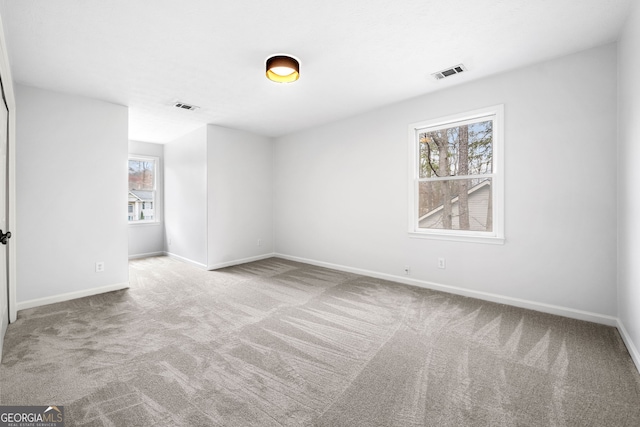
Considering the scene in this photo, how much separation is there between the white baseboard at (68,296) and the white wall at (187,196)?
Result: 1422 millimetres

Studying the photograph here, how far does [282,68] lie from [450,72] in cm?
191

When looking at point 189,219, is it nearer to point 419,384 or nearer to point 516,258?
point 419,384

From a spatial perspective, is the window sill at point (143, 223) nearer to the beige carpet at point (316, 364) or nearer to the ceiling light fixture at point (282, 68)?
the beige carpet at point (316, 364)

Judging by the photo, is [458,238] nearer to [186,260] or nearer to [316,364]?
[316,364]

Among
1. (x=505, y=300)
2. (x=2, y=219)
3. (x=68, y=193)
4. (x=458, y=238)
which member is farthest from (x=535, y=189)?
(x=68, y=193)

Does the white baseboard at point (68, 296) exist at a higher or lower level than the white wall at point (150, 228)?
lower

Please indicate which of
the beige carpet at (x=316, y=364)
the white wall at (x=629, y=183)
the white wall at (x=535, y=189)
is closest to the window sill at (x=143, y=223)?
the beige carpet at (x=316, y=364)

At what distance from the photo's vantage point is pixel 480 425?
A: 1469 millimetres

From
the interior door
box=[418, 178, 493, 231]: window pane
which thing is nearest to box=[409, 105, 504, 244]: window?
box=[418, 178, 493, 231]: window pane

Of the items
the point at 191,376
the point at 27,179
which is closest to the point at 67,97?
the point at 27,179

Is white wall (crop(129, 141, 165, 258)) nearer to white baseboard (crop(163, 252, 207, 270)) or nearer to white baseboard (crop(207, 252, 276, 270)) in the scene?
white baseboard (crop(163, 252, 207, 270))

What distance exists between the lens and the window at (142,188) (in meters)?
6.02

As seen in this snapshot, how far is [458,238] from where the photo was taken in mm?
3480

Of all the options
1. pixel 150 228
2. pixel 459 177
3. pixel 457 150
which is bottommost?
→ pixel 150 228
